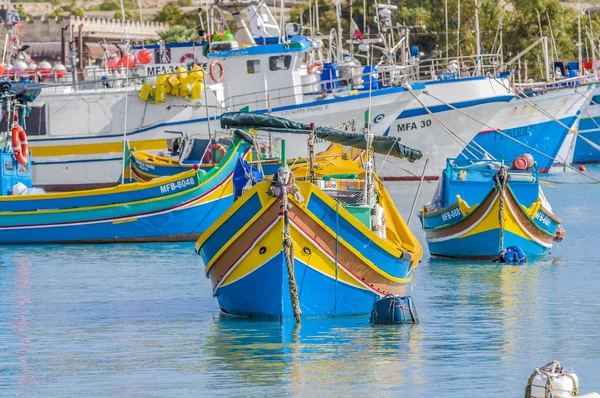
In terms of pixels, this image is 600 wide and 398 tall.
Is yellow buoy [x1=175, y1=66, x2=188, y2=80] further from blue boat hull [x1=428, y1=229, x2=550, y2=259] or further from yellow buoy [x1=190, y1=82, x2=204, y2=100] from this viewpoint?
blue boat hull [x1=428, y1=229, x2=550, y2=259]

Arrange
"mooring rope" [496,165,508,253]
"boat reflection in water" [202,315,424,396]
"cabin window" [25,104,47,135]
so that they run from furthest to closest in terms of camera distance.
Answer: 1. "cabin window" [25,104,47,135]
2. "mooring rope" [496,165,508,253]
3. "boat reflection in water" [202,315,424,396]

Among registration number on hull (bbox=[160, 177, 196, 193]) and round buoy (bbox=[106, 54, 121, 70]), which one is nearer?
registration number on hull (bbox=[160, 177, 196, 193])

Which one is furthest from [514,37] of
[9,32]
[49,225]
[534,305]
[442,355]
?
[442,355]

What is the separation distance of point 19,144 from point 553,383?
2146 centimetres

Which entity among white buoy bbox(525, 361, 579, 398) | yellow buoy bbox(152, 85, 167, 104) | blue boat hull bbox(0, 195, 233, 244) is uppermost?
white buoy bbox(525, 361, 579, 398)

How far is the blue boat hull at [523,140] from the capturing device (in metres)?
48.6

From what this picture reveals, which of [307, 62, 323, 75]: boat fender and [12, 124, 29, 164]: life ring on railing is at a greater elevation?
[307, 62, 323, 75]: boat fender

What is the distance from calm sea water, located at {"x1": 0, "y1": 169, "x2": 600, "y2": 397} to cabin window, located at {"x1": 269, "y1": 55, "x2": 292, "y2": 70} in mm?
18270

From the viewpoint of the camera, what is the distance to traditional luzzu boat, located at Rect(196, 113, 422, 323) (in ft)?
57.0

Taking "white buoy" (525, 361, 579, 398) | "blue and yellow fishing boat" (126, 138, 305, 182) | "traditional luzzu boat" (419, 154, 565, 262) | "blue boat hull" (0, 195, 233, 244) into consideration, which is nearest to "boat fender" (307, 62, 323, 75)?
"blue and yellow fishing boat" (126, 138, 305, 182)

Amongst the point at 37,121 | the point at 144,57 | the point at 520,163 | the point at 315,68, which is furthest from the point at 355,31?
the point at 520,163

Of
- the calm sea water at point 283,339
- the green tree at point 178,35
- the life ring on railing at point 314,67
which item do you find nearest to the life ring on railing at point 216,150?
the life ring on railing at point 314,67

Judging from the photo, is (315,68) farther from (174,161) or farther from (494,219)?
(494,219)

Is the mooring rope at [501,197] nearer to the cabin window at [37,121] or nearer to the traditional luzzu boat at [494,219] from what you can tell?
the traditional luzzu boat at [494,219]
